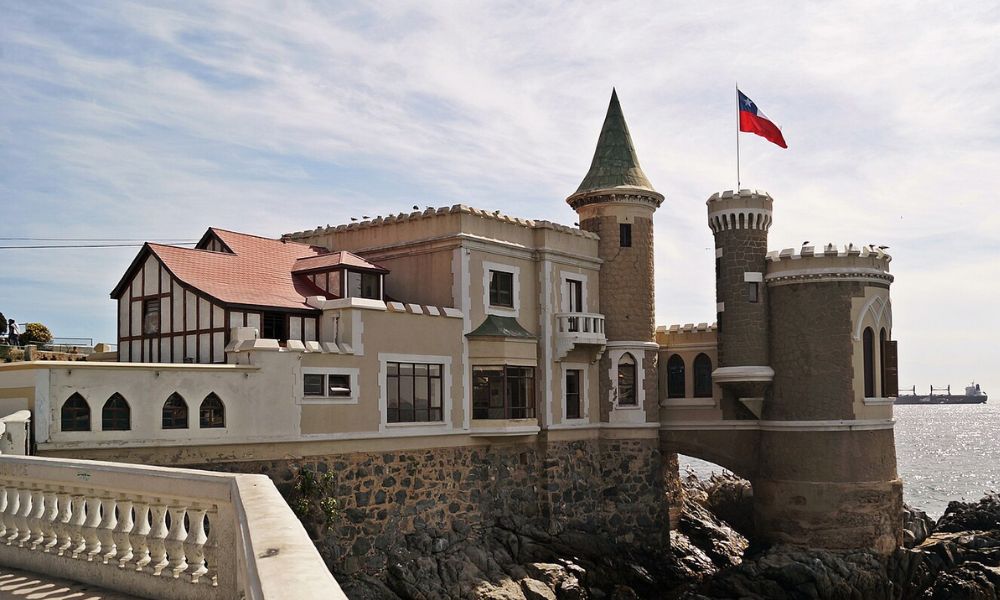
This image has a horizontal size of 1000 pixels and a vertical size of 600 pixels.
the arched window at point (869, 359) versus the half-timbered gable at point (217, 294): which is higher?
the half-timbered gable at point (217, 294)

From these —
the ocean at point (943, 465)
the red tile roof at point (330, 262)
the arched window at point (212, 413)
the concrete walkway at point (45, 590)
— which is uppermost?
the red tile roof at point (330, 262)

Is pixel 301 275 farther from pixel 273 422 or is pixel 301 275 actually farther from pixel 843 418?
pixel 843 418

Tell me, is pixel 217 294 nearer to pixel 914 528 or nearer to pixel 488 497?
pixel 488 497

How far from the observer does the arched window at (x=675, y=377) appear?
126ft

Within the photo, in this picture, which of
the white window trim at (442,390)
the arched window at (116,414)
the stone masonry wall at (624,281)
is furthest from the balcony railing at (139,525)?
the stone masonry wall at (624,281)

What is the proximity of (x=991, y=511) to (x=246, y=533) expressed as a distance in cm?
4278

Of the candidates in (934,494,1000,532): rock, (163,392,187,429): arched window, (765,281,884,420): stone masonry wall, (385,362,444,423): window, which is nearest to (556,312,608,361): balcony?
(385,362,444,423): window

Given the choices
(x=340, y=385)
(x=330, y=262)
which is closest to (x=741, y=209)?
(x=330, y=262)

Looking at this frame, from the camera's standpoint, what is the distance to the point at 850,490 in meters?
34.0

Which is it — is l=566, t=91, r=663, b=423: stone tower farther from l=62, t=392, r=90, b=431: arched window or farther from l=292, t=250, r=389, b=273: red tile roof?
l=62, t=392, r=90, b=431: arched window

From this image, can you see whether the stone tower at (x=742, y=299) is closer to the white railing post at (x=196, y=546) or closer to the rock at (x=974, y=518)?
the rock at (x=974, y=518)

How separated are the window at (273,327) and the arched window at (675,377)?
16.6 m

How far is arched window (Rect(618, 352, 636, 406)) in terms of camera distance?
3612cm

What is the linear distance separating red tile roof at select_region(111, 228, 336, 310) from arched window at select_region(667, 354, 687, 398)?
1485 cm
